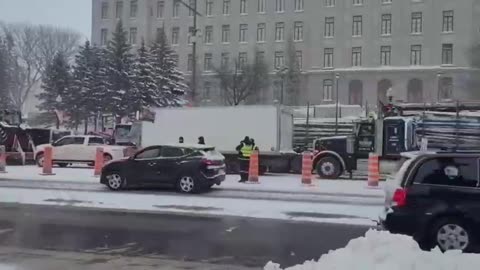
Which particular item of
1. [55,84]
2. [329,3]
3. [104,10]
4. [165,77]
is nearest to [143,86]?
[165,77]

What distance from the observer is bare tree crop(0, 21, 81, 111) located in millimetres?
95688

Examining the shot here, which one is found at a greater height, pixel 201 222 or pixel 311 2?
pixel 311 2

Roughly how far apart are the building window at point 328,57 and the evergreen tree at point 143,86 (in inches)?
1242

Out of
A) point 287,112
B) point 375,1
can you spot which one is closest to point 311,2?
point 375,1

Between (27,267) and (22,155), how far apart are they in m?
24.8

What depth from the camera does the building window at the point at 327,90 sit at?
278ft

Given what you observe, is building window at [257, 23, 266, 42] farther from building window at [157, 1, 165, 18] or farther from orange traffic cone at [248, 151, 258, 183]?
orange traffic cone at [248, 151, 258, 183]

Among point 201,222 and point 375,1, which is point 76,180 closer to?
point 201,222

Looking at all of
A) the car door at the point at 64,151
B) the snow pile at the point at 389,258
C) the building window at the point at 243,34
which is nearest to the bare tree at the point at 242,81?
the building window at the point at 243,34

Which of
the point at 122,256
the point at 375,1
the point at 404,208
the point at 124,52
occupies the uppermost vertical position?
the point at 375,1

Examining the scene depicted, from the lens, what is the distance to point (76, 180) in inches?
921

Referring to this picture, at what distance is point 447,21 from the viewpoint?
81.0 metres

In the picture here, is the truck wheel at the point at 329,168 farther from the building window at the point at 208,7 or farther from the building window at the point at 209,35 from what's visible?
the building window at the point at 208,7

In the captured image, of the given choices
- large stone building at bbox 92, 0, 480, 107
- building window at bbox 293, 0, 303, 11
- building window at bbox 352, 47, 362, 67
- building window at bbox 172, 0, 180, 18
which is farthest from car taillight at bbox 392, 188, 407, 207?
building window at bbox 172, 0, 180, 18
